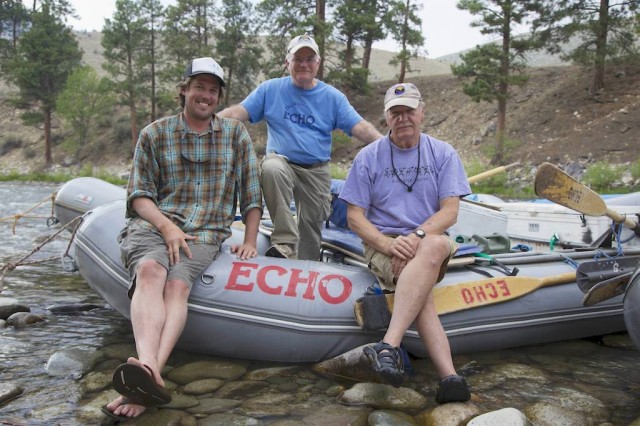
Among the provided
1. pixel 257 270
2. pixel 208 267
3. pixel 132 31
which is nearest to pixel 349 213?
pixel 257 270

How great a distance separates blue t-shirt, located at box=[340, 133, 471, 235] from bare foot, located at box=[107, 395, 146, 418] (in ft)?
5.04

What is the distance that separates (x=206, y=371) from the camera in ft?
10.5

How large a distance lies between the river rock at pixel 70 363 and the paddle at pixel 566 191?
3011mm

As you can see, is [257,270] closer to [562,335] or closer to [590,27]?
[562,335]

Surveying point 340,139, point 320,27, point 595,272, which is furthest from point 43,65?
point 595,272

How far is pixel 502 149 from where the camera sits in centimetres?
2045

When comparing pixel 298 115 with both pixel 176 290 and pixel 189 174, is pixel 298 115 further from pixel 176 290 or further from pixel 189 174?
pixel 176 290

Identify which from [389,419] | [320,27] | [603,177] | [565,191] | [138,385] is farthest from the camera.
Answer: [320,27]

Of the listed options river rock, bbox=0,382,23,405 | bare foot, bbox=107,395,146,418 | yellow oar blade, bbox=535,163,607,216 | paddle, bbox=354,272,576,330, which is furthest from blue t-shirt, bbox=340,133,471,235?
river rock, bbox=0,382,23,405

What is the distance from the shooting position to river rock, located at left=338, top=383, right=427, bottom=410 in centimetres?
280

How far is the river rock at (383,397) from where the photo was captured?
2.80 metres

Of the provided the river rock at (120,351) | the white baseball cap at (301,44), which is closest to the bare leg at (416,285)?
the river rock at (120,351)

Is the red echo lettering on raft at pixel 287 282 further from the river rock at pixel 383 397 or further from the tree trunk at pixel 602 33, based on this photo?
the tree trunk at pixel 602 33

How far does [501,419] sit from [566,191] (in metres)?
2.00
